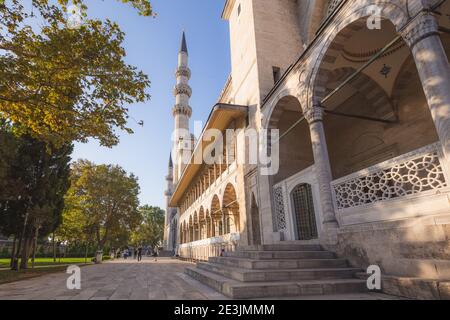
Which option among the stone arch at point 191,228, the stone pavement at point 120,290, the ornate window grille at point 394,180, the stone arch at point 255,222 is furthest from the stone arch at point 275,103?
the stone arch at point 191,228

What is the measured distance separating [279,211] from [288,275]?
483 centimetres

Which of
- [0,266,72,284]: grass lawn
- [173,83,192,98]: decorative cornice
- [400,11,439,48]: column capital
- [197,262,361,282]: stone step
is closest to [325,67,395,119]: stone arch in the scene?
[400,11,439,48]: column capital

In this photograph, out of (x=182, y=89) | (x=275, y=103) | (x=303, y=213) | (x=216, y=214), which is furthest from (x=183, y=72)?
(x=303, y=213)

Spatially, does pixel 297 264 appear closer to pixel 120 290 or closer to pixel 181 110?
pixel 120 290

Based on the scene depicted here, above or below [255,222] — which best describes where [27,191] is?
above

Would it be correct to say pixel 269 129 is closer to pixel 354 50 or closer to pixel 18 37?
pixel 354 50

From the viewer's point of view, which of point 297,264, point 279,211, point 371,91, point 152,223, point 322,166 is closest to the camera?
point 297,264

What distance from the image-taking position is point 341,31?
6.95 meters

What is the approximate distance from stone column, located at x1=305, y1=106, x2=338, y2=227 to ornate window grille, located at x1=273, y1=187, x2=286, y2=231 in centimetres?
291

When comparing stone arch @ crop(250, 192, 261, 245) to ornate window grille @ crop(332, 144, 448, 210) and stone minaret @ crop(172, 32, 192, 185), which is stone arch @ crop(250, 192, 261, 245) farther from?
stone minaret @ crop(172, 32, 192, 185)

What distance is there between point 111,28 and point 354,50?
8.20 meters

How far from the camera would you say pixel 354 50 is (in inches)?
356

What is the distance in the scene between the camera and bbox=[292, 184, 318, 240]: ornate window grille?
357 inches
